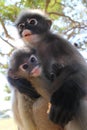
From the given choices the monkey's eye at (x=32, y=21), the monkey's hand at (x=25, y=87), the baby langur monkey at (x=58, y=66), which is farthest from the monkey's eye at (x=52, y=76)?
the monkey's eye at (x=32, y=21)

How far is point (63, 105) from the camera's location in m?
2.20

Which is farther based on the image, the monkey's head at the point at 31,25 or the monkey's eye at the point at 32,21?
the monkey's eye at the point at 32,21

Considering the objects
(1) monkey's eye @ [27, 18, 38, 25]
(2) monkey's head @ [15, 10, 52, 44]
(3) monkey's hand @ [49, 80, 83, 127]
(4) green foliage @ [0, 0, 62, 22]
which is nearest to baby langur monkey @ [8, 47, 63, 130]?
(3) monkey's hand @ [49, 80, 83, 127]

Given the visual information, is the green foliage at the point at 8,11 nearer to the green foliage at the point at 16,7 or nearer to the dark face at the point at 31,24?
the green foliage at the point at 16,7

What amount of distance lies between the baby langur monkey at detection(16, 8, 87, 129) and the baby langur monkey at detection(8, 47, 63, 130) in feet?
0.26

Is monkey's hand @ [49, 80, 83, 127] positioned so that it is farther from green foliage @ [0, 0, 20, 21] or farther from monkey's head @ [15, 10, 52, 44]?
green foliage @ [0, 0, 20, 21]

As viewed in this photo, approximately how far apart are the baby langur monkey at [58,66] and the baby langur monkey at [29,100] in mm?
79

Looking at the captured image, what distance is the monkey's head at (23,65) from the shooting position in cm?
237

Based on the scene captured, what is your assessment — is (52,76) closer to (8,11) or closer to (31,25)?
(31,25)

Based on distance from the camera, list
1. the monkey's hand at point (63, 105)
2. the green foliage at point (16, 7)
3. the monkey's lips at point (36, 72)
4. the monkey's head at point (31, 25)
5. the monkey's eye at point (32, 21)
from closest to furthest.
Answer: the monkey's hand at point (63, 105)
the monkey's lips at point (36, 72)
the monkey's head at point (31, 25)
the monkey's eye at point (32, 21)
the green foliage at point (16, 7)

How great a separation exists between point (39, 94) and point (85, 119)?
1.20ft

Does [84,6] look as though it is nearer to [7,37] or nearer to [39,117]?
[7,37]

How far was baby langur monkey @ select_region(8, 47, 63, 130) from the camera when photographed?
7.67 feet

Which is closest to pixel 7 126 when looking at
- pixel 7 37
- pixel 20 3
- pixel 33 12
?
pixel 7 37
